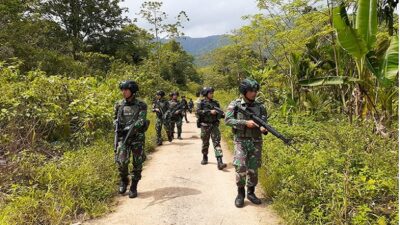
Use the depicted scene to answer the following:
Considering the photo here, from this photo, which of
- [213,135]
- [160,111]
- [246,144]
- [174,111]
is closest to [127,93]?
[246,144]

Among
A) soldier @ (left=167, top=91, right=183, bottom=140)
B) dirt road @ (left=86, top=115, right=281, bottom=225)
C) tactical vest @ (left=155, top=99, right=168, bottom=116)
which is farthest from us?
soldier @ (left=167, top=91, right=183, bottom=140)

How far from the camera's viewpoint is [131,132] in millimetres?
5664

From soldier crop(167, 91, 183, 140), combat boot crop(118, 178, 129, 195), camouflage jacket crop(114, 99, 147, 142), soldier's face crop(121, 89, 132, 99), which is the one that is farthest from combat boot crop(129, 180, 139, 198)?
soldier crop(167, 91, 183, 140)

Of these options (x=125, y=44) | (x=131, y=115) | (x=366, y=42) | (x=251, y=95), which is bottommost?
(x=131, y=115)

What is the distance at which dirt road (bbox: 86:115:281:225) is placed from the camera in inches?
Answer: 190

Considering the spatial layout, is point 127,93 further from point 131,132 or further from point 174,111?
point 174,111

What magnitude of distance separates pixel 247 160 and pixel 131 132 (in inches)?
76.1

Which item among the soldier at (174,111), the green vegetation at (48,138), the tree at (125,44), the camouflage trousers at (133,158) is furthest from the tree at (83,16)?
the camouflage trousers at (133,158)

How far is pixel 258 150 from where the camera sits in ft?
17.1

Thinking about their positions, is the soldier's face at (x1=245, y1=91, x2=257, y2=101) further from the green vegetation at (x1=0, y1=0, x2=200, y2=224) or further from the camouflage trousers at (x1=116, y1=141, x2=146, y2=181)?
the green vegetation at (x1=0, y1=0, x2=200, y2=224)

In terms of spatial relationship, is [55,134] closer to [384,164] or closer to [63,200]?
[63,200]

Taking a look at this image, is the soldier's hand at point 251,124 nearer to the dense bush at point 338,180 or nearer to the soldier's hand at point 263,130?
the soldier's hand at point 263,130

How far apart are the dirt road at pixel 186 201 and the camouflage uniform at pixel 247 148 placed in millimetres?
491

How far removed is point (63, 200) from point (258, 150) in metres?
2.91
